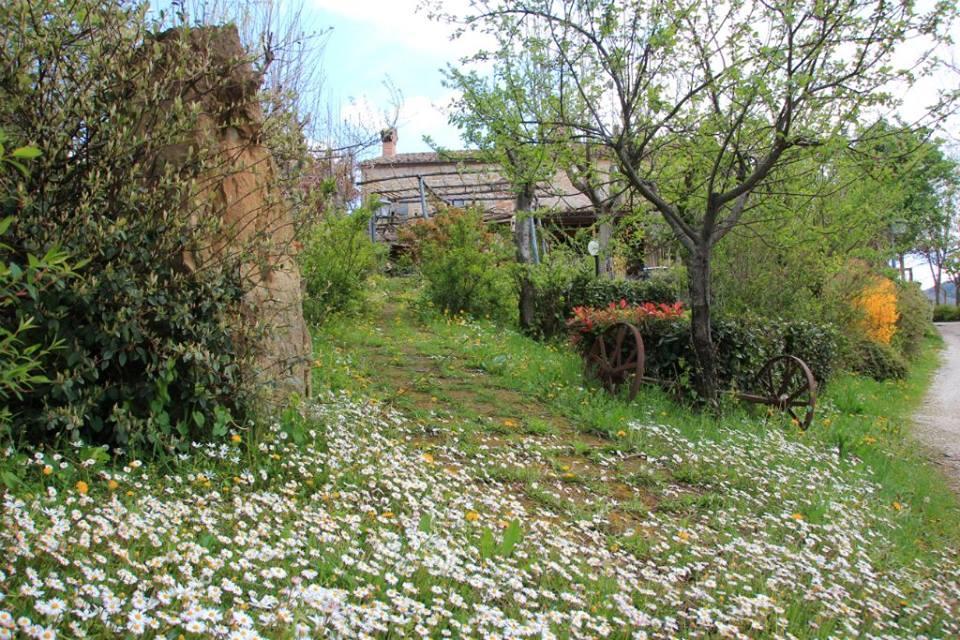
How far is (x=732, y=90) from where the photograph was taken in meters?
6.69

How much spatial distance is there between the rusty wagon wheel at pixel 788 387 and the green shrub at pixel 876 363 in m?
5.26

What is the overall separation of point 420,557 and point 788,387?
6.62 meters

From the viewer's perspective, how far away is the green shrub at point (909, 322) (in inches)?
668

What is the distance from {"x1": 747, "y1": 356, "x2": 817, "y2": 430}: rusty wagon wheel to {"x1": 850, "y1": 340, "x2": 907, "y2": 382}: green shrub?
17.3 ft

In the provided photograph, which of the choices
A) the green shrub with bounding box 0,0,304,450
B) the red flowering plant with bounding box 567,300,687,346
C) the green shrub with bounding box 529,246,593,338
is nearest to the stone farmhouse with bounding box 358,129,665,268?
the green shrub with bounding box 529,246,593,338

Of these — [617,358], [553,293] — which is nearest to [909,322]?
[553,293]

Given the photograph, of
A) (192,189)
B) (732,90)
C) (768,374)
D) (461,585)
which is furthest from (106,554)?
(768,374)

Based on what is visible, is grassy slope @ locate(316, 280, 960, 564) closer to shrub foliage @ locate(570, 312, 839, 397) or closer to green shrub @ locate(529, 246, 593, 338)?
shrub foliage @ locate(570, 312, 839, 397)

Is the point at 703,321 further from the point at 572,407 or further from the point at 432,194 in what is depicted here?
the point at 432,194

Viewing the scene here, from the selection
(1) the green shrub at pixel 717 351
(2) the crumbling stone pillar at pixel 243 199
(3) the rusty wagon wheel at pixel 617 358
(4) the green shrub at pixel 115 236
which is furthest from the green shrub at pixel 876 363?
(4) the green shrub at pixel 115 236

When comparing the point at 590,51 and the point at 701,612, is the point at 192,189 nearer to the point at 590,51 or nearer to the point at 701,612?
the point at 701,612

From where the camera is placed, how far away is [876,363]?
13.7 metres

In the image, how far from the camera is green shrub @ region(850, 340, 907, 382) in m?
13.6

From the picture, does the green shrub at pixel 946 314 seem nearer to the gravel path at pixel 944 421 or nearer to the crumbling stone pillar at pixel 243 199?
the gravel path at pixel 944 421
